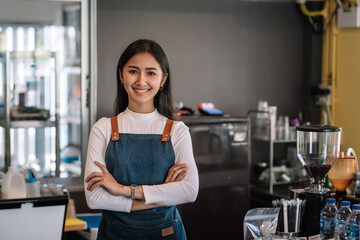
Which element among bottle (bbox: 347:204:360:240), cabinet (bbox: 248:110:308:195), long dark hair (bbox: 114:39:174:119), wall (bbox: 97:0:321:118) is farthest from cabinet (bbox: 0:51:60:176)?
bottle (bbox: 347:204:360:240)

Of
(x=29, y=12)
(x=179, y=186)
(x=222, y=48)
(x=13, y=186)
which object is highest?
(x=29, y=12)

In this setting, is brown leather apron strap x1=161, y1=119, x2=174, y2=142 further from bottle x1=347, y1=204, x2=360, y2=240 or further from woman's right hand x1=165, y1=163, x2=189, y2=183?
bottle x1=347, y1=204, x2=360, y2=240

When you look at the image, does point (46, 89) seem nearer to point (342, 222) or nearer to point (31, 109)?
point (31, 109)

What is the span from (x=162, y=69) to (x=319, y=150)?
84 centimetres

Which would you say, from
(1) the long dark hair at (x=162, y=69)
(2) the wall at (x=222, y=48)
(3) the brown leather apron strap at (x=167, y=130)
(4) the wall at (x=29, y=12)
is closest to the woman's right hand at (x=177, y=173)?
(3) the brown leather apron strap at (x=167, y=130)

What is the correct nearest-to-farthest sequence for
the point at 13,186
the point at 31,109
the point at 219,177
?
1. the point at 13,186
2. the point at 219,177
3. the point at 31,109

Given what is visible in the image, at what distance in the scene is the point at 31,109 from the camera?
4.90 m

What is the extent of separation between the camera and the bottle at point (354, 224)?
2236 millimetres

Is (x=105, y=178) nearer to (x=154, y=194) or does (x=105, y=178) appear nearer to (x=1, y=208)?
(x=154, y=194)

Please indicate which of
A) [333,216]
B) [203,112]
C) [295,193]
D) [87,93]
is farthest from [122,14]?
[333,216]

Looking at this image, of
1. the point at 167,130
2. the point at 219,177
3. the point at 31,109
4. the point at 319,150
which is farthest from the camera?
the point at 31,109

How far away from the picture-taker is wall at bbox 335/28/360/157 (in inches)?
207

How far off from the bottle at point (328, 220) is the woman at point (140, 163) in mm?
549

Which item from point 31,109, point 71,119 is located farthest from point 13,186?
point 71,119
